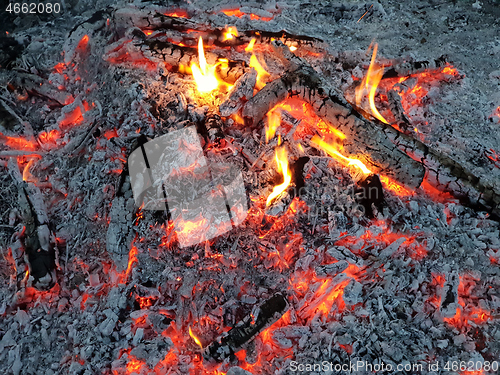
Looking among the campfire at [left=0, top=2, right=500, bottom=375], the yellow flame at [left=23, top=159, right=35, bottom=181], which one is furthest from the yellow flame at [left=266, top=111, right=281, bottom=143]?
the yellow flame at [left=23, top=159, right=35, bottom=181]

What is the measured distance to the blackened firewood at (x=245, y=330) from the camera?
318 centimetres

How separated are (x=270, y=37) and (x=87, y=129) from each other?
126 inches

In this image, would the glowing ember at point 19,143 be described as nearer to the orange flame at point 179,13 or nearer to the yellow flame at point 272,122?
the yellow flame at point 272,122

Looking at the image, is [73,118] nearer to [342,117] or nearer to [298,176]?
[298,176]

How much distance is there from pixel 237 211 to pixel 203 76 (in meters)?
2.25

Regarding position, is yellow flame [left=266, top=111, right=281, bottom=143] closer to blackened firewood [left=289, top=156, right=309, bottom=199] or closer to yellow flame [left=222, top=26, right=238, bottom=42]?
blackened firewood [left=289, top=156, right=309, bottom=199]

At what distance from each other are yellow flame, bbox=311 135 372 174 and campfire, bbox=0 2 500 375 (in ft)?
0.16

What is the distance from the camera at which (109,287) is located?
12.2ft

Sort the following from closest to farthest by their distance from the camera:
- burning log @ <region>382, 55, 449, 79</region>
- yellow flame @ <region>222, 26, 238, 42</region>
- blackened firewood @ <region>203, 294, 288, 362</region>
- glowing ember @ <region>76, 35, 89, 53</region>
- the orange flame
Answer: blackened firewood @ <region>203, 294, 288, 362</region> < burning log @ <region>382, 55, 449, 79</region> < yellow flame @ <region>222, 26, 238, 42</region> < glowing ember @ <region>76, 35, 89, 53</region> < the orange flame

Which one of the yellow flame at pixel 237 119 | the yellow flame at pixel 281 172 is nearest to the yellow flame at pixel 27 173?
the yellow flame at pixel 237 119

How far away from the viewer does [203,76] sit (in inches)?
204

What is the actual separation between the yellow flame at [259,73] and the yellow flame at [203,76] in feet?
1.89

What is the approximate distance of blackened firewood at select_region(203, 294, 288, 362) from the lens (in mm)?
3180

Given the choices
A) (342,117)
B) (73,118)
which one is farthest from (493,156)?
(73,118)
